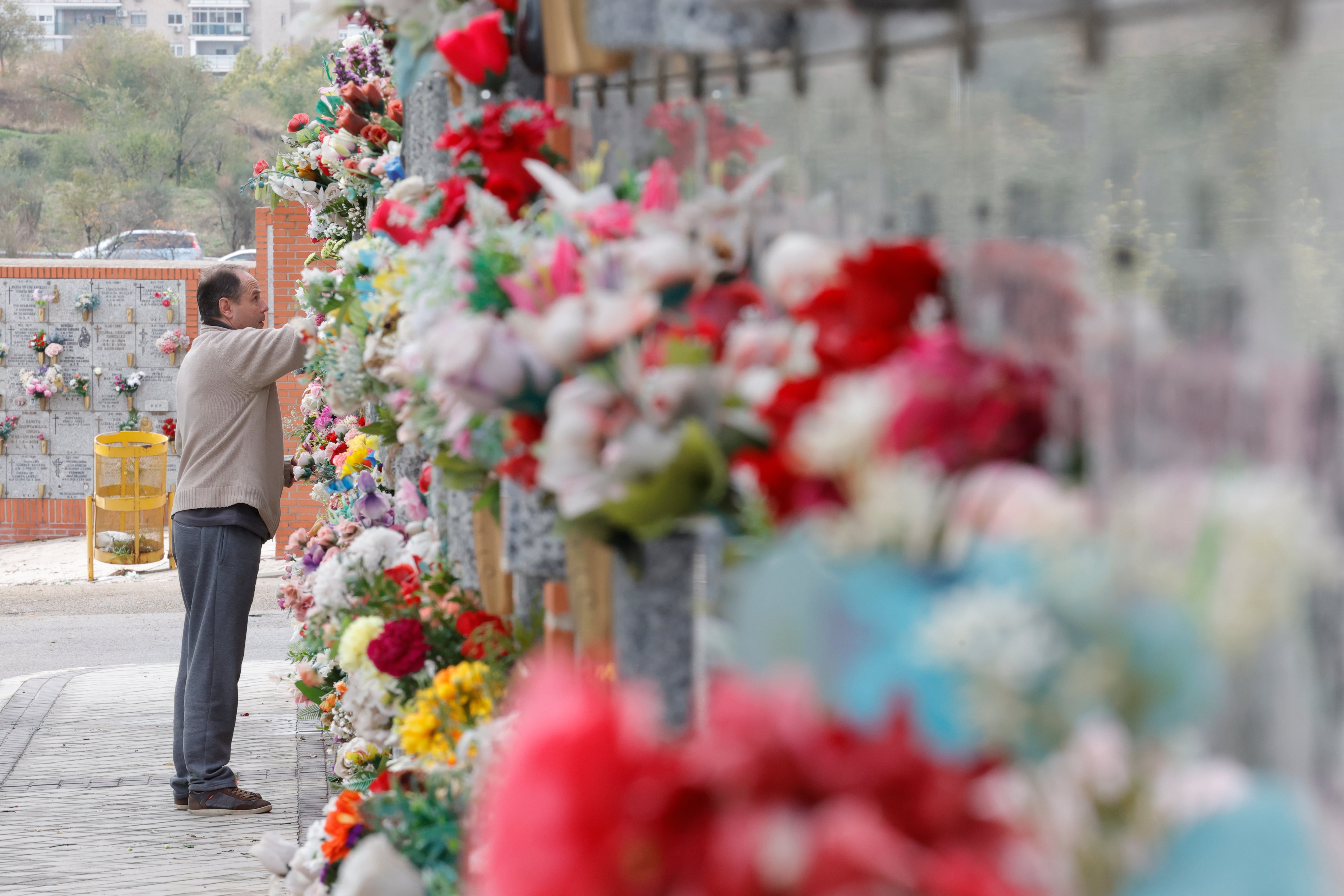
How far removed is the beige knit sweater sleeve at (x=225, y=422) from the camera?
4.20 metres

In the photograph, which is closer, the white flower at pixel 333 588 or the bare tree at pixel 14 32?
the white flower at pixel 333 588

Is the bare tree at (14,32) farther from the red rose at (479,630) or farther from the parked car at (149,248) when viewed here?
the red rose at (479,630)

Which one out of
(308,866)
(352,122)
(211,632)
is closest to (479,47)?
(308,866)

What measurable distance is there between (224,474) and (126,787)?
1.49 m

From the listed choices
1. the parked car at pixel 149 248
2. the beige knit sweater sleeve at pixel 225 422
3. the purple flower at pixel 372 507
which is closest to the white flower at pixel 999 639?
the purple flower at pixel 372 507

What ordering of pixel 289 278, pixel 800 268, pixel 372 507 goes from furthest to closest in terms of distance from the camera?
pixel 289 278
pixel 372 507
pixel 800 268

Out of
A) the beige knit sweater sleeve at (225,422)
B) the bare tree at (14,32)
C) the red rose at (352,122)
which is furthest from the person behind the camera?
the bare tree at (14,32)

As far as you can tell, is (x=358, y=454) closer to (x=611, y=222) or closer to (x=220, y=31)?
(x=611, y=222)

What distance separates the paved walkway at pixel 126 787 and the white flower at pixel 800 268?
3515 millimetres

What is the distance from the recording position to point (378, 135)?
121 inches

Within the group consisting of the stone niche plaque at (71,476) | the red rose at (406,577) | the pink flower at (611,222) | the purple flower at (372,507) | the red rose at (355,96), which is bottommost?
the stone niche plaque at (71,476)

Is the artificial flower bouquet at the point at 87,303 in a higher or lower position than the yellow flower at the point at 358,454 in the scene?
higher

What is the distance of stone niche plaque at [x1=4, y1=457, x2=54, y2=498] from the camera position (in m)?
12.2

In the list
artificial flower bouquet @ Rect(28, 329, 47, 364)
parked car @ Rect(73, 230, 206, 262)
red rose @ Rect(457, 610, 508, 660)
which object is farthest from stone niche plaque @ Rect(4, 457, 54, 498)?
parked car @ Rect(73, 230, 206, 262)
